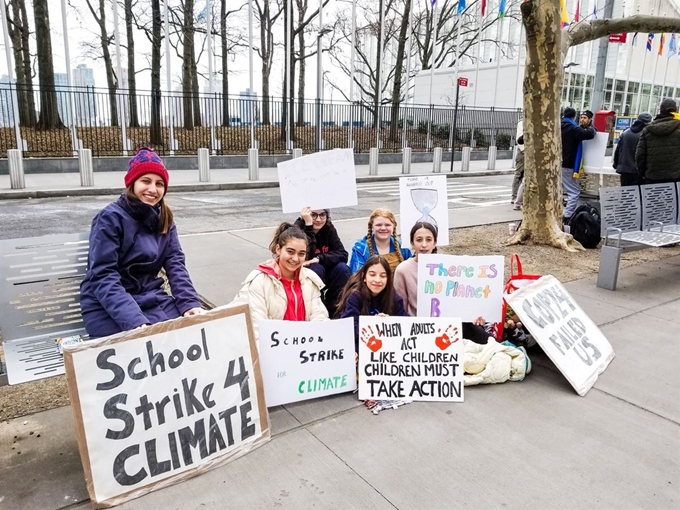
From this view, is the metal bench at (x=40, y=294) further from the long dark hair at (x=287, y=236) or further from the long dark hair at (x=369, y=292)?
the long dark hair at (x=369, y=292)

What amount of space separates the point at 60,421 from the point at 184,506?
3.82 ft

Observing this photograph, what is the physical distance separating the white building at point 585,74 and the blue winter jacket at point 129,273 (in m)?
31.3

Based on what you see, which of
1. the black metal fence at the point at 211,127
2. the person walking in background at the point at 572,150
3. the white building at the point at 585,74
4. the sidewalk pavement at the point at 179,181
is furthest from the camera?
the white building at the point at 585,74

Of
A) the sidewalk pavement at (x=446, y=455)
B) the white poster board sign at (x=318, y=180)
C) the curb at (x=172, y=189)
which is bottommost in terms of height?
the sidewalk pavement at (x=446, y=455)

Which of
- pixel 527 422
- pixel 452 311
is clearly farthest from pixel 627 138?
pixel 527 422

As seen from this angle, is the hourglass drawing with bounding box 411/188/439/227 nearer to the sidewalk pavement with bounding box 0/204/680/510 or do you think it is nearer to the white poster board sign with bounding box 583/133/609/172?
the sidewalk pavement with bounding box 0/204/680/510

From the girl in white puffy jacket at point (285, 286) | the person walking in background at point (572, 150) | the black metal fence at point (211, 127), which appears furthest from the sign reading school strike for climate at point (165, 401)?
the black metal fence at point (211, 127)

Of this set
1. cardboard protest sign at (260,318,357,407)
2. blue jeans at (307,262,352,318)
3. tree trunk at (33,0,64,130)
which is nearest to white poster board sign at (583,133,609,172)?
blue jeans at (307,262,352,318)

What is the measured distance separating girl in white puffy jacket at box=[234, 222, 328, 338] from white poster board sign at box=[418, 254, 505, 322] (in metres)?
0.90

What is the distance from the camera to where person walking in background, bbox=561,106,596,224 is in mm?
9336

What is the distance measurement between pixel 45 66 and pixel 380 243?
64.8 ft

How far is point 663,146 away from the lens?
25.8 ft

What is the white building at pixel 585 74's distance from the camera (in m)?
35.7

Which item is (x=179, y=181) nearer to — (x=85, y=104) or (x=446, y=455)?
(x=85, y=104)
